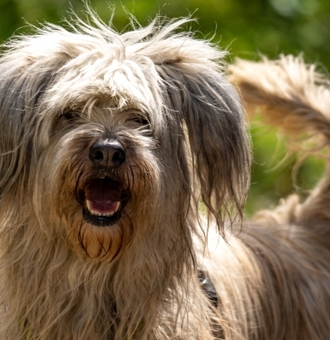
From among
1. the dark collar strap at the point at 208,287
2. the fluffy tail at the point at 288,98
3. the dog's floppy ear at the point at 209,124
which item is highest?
the fluffy tail at the point at 288,98

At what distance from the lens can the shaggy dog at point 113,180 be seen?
11.9ft

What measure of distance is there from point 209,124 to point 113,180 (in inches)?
17.9

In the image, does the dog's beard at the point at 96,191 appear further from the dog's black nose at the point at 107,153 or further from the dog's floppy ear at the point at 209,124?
the dog's floppy ear at the point at 209,124

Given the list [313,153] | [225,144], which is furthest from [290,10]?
[225,144]

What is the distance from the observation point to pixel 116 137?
355cm

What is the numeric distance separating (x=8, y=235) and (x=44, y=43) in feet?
2.33

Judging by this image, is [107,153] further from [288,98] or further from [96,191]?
[288,98]

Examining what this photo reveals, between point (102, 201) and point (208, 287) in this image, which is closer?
point (102, 201)

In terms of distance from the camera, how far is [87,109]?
3637 millimetres

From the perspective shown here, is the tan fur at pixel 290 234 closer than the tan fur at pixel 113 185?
No

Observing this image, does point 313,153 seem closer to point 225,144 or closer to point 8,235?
point 225,144

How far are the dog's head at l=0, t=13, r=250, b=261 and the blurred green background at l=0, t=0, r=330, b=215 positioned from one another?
3104mm

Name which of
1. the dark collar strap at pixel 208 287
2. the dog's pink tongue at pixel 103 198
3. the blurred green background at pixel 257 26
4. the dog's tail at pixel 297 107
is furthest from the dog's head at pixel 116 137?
the blurred green background at pixel 257 26

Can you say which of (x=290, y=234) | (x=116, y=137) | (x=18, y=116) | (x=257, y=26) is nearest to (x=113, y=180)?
(x=116, y=137)
